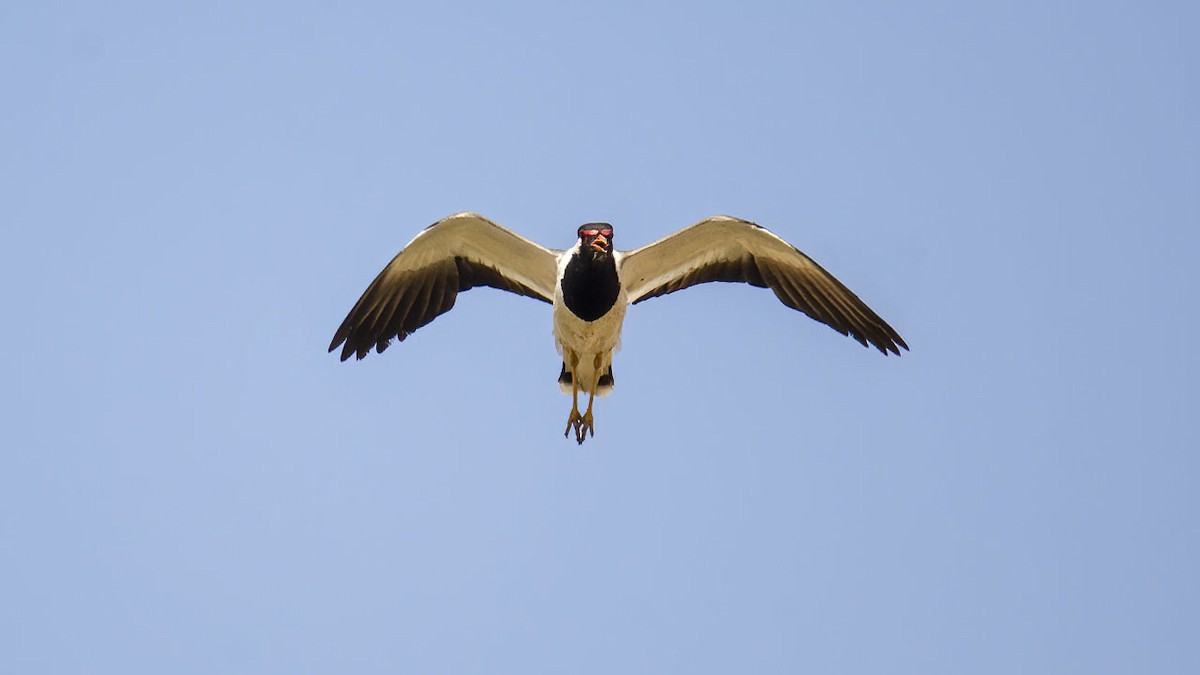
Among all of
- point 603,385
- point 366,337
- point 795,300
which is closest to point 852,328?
point 795,300

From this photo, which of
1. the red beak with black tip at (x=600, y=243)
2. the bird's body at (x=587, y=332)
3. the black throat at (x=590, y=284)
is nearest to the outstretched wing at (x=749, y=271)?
the bird's body at (x=587, y=332)

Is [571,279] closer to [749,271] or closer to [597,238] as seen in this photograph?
[597,238]

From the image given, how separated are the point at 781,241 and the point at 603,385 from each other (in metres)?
2.30

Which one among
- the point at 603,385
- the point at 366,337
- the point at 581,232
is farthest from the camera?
the point at 603,385

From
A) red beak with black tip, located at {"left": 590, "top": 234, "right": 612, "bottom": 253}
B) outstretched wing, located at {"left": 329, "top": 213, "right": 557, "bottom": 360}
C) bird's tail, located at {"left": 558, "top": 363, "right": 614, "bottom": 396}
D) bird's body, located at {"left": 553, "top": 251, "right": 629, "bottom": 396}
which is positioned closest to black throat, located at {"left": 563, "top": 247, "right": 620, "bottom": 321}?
bird's body, located at {"left": 553, "top": 251, "right": 629, "bottom": 396}

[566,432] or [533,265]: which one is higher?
[533,265]

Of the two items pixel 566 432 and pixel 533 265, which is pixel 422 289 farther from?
pixel 566 432

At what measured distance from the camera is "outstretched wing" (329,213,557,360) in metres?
12.9

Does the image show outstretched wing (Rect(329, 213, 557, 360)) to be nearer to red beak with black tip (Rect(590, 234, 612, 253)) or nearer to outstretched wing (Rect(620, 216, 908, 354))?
outstretched wing (Rect(620, 216, 908, 354))

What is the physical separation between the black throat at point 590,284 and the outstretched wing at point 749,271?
2.69 ft

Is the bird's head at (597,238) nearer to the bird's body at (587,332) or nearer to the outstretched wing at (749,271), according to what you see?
the bird's body at (587,332)

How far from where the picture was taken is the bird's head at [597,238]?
471 inches

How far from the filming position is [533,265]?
13.5 meters

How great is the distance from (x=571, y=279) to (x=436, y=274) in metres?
1.63
